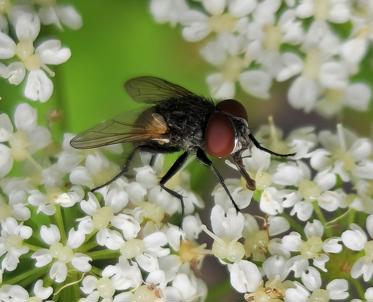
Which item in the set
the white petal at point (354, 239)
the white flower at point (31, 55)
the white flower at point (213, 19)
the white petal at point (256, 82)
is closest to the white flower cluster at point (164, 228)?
the white petal at point (354, 239)

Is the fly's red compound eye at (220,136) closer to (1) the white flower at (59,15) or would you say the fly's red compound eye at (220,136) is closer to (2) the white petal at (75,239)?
(2) the white petal at (75,239)

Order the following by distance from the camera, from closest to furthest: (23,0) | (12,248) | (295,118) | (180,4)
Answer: (12,248), (23,0), (180,4), (295,118)

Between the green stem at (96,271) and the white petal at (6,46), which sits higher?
the white petal at (6,46)

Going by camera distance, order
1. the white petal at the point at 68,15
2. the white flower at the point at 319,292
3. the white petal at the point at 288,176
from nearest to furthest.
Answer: the white flower at the point at 319,292, the white petal at the point at 288,176, the white petal at the point at 68,15

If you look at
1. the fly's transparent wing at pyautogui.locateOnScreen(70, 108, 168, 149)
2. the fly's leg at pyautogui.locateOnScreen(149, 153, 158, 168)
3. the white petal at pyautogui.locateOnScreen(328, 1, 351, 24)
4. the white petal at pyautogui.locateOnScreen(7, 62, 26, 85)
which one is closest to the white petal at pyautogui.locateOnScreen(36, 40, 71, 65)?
the white petal at pyautogui.locateOnScreen(7, 62, 26, 85)

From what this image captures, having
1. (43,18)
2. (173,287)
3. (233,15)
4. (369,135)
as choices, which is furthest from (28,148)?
(369,135)

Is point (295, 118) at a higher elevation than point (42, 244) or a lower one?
lower

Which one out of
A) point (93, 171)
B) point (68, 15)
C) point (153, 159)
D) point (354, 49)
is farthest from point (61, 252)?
point (354, 49)

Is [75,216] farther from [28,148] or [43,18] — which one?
[43,18]
